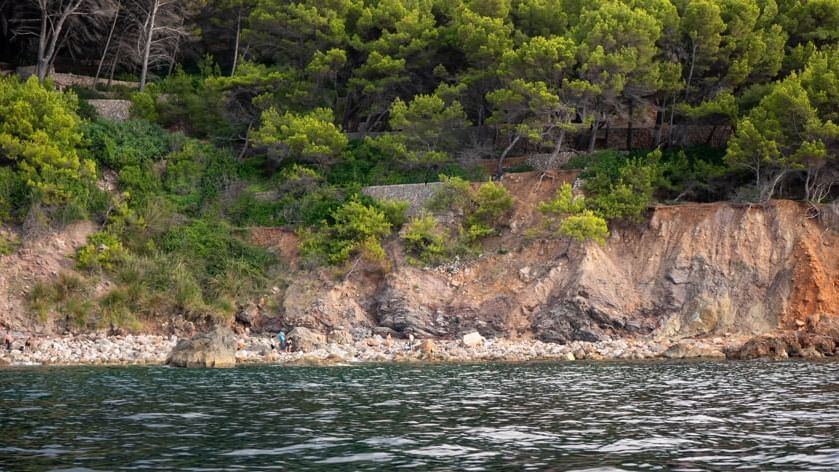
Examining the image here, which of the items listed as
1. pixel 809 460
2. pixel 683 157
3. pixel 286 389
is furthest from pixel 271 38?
pixel 809 460

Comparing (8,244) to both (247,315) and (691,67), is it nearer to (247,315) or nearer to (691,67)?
(247,315)

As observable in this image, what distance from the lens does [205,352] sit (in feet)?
94.8

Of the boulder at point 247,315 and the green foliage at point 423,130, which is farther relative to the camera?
the green foliage at point 423,130

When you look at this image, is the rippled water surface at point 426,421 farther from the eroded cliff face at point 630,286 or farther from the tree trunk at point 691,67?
the tree trunk at point 691,67


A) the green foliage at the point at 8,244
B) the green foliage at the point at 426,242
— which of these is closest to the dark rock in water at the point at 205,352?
the green foliage at the point at 426,242

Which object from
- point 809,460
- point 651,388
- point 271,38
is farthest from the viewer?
point 271,38

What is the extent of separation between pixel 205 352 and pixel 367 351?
656cm

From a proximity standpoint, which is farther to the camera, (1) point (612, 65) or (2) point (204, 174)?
(2) point (204, 174)

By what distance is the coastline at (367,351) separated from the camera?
100 feet

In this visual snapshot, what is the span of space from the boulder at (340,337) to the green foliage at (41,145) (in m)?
13.4

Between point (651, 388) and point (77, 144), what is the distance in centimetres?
3170

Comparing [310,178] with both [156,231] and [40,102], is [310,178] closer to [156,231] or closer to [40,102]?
[156,231]

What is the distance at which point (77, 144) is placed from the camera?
137ft

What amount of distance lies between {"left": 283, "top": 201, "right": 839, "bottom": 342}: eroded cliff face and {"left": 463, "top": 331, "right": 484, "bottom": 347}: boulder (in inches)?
61.2
